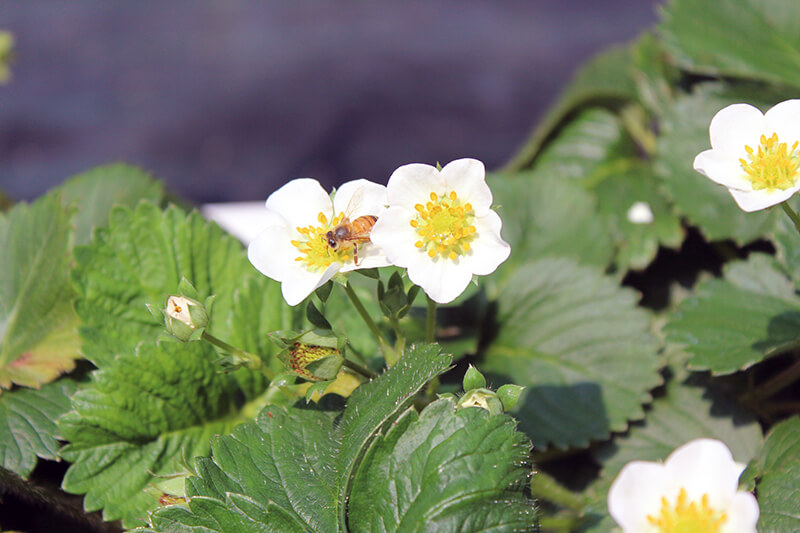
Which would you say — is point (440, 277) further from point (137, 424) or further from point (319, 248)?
point (137, 424)

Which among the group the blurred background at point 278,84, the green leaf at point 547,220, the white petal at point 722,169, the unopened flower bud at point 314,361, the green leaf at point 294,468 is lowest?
the green leaf at point 294,468

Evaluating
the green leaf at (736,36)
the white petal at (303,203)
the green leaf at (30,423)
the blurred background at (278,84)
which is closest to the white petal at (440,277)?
the white petal at (303,203)

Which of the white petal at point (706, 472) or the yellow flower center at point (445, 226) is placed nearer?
the white petal at point (706, 472)

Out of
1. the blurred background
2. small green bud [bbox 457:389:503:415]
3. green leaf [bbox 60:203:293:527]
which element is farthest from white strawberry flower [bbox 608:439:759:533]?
the blurred background

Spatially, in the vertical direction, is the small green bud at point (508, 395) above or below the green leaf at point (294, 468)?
above

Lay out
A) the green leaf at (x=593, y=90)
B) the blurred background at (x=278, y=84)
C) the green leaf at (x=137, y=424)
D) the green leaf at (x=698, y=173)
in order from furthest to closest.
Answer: the blurred background at (x=278, y=84) < the green leaf at (x=593, y=90) < the green leaf at (x=698, y=173) < the green leaf at (x=137, y=424)

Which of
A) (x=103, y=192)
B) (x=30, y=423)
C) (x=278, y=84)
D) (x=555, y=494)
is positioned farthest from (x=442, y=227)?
(x=278, y=84)

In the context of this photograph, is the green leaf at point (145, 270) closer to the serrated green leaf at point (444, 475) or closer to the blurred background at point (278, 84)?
the serrated green leaf at point (444, 475)
